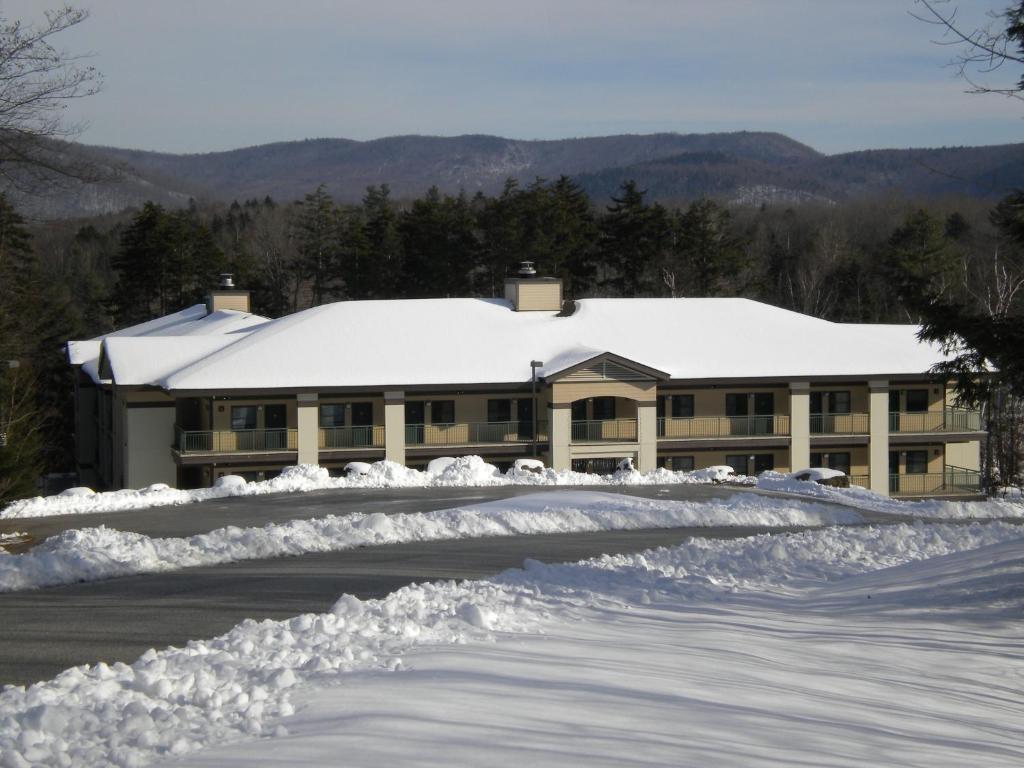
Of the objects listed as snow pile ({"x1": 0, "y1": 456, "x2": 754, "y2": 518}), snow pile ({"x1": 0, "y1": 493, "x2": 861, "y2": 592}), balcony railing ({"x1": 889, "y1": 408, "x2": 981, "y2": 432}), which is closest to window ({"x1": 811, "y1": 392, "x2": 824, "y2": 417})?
balcony railing ({"x1": 889, "y1": 408, "x2": 981, "y2": 432})

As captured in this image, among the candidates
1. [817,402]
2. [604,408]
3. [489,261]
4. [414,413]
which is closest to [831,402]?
[817,402]

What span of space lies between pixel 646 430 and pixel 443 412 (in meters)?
7.62

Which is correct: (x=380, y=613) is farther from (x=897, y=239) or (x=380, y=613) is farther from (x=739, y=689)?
(x=897, y=239)

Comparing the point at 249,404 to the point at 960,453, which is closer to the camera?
the point at 249,404

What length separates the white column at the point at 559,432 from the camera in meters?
40.8

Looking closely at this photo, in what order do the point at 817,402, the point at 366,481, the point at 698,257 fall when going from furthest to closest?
the point at 698,257, the point at 817,402, the point at 366,481

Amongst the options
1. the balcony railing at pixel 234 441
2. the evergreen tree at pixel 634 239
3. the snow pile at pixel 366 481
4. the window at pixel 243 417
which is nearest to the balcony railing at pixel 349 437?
the balcony railing at pixel 234 441

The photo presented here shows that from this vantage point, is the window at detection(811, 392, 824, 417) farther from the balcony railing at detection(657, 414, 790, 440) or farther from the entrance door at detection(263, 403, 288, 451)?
the entrance door at detection(263, 403, 288, 451)

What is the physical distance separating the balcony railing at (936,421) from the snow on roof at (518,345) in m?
2.09

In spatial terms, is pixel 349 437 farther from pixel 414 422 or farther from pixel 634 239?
→ pixel 634 239

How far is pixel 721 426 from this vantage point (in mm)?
42188

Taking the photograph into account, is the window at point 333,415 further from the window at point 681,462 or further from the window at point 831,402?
the window at point 831,402

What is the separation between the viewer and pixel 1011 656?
450 inches

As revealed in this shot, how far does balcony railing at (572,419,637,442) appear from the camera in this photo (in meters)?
41.1
